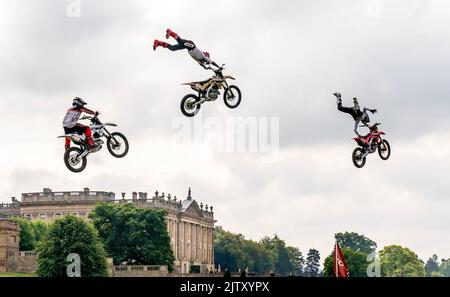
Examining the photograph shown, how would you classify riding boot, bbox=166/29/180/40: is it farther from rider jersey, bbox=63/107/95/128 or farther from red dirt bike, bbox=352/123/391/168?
red dirt bike, bbox=352/123/391/168

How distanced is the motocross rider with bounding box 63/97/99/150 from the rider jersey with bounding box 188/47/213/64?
655 cm

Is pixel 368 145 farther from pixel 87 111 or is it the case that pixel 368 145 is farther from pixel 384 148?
pixel 87 111

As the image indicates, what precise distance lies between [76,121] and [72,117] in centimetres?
37

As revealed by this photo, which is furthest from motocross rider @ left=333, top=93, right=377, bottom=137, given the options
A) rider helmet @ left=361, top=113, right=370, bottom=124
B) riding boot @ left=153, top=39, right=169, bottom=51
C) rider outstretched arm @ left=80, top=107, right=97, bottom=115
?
rider outstretched arm @ left=80, top=107, right=97, bottom=115

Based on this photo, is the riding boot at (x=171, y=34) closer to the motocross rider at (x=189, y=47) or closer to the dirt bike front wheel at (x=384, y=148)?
the motocross rider at (x=189, y=47)

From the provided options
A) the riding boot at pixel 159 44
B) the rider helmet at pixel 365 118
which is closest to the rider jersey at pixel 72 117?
the riding boot at pixel 159 44

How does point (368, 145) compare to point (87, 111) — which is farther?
point (368, 145)

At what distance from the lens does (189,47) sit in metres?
56.2

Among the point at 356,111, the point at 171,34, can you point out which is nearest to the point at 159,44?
the point at 171,34
